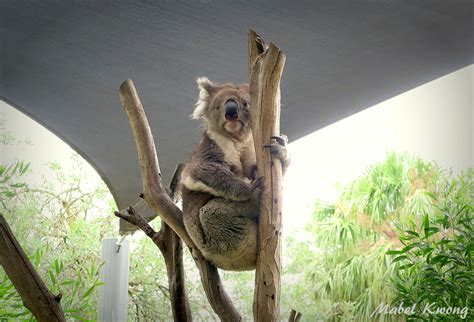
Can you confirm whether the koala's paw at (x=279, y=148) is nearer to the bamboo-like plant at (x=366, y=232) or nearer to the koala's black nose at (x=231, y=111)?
the koala's black nose at (x=231, y=111)

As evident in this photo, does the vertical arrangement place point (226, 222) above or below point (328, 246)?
below

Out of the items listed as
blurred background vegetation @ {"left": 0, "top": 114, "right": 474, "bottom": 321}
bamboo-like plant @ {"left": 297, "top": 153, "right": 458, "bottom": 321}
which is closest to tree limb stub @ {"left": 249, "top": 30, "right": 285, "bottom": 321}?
blurred background vegetation @ {"left": 0, "top": 114, "right": 474, "bottom": 321}

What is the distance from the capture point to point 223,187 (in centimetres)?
164

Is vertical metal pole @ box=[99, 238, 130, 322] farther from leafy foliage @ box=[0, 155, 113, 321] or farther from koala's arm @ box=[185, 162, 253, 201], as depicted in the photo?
koala's arm @ box=[185, 162, 253, 201]

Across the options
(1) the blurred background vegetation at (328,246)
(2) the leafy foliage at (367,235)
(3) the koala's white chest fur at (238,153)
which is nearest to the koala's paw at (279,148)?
(3) the koala's white chest fur at (238,153)

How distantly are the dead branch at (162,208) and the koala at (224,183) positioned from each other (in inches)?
1.5

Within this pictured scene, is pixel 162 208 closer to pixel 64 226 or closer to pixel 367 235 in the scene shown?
pixel 367 235

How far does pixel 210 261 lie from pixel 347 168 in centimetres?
216

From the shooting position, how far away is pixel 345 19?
9.75 feet

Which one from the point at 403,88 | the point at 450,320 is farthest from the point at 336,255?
the point at 403,88

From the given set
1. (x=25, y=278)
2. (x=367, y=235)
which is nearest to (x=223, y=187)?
(x=25, y=278)

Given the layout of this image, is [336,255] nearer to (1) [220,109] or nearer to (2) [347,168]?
(2) [347,168]

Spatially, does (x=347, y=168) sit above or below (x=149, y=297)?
above

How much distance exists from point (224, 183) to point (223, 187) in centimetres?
1
